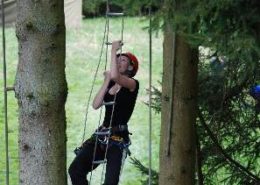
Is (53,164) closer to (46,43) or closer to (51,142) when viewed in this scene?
(51,142)

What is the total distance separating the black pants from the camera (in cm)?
354

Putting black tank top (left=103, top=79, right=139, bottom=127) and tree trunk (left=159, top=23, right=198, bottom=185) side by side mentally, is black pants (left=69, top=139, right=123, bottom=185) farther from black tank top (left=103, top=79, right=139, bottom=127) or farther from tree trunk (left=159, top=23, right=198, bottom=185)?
tree trunk (left=159, top=23, right=198, bottom=185)

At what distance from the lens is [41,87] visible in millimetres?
2203

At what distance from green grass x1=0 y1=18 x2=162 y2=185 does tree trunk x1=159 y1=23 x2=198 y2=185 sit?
1.83 metres

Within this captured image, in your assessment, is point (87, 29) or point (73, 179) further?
point (87, 29)

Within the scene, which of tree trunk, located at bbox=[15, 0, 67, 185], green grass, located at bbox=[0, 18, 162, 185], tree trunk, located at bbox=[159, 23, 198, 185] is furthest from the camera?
green grass, located at bbox=[0, 18, 162, 185]

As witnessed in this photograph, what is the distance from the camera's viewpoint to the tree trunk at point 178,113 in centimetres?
280

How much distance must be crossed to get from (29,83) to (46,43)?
0.48ft

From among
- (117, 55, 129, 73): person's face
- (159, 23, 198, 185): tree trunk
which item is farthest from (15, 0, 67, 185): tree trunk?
(117, 55, 129, 73): person's face

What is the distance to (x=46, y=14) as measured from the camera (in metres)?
2.18

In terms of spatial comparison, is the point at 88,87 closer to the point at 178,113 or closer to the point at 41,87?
the point at 178,113

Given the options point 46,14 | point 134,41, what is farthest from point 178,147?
point 134,41

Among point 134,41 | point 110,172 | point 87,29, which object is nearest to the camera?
point 110,172

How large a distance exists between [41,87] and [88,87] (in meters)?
7.79
